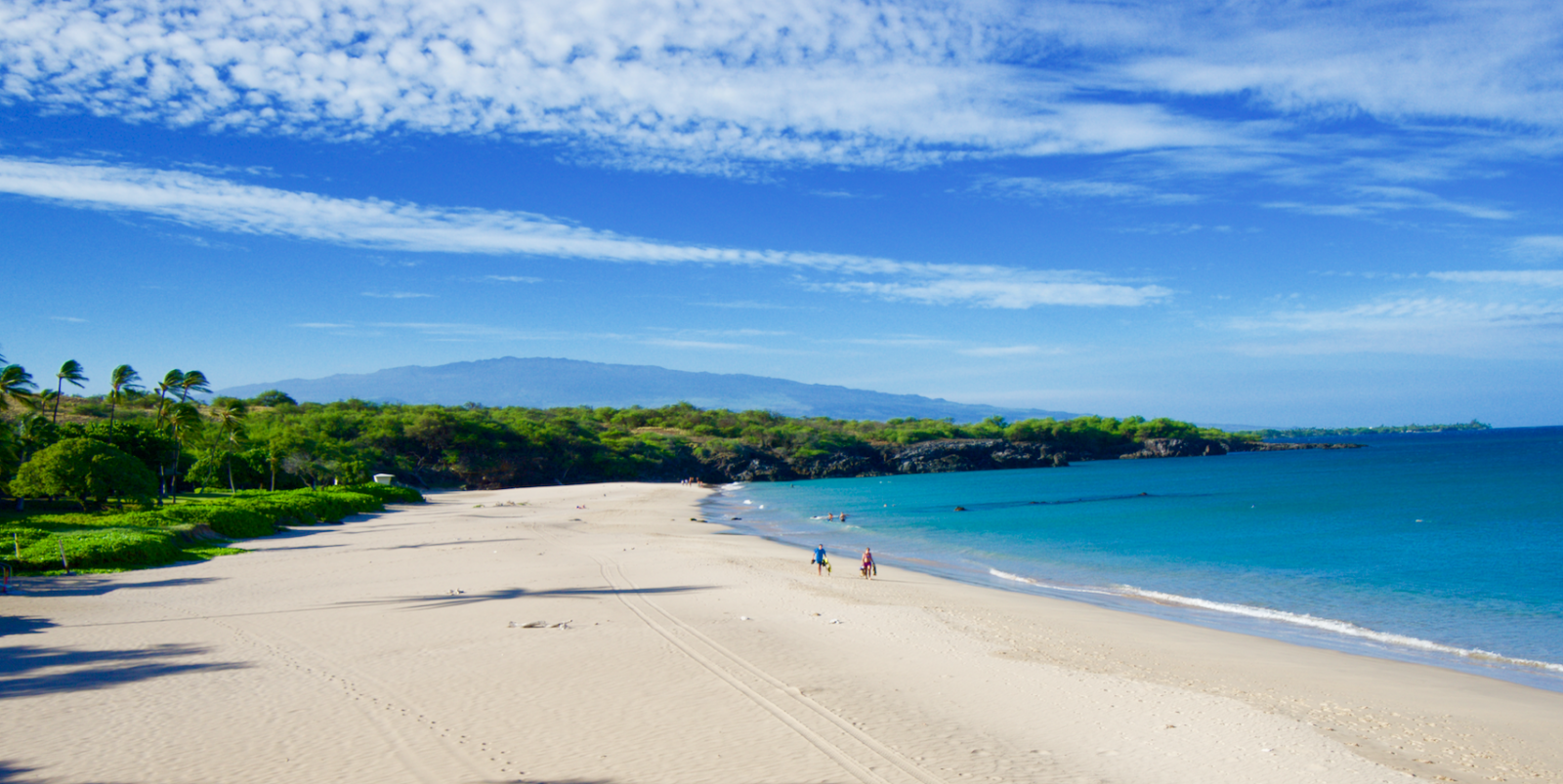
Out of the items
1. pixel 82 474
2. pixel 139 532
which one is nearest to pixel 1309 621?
pixel 139 532

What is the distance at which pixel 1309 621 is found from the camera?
669 inches

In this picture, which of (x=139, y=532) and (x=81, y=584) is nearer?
(x=81, y=584)

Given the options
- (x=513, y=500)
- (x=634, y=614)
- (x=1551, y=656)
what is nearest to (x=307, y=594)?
(x=634, y=614)

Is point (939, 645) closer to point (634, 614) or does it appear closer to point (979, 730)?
point (979, 730)

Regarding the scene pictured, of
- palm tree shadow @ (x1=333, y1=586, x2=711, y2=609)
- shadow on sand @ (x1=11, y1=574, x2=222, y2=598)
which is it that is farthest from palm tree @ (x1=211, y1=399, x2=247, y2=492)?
palm tree shadow @ (x1=333, y1=586, x2=711, y2=609)

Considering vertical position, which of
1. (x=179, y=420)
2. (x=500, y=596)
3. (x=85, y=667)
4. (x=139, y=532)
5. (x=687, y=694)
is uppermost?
(x=179, y=420)

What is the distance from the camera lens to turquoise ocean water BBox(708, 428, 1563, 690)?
16219 mm

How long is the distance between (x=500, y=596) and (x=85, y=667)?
23.1 feet

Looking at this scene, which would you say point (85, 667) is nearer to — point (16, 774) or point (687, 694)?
point (16, 774)

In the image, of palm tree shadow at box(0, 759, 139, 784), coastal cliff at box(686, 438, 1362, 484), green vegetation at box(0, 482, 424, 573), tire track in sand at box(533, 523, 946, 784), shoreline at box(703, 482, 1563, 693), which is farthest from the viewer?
coastal cliff at box(686, 438, 1362, 484)

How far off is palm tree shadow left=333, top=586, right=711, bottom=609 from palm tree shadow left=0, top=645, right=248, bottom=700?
4085 mm

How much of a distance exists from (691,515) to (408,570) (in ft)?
89.4

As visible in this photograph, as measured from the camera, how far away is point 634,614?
1456 centimetres

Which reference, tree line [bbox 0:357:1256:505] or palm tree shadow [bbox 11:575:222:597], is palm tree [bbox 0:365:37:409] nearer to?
tree line [bbox 0:357:1256:505]
